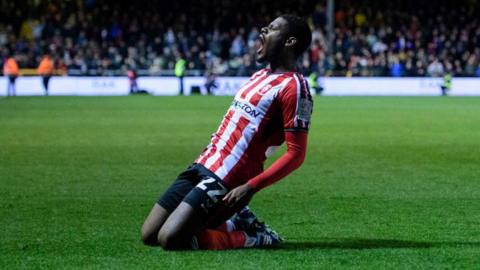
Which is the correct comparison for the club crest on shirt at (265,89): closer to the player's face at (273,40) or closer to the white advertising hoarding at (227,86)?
the player's face at (273,40)

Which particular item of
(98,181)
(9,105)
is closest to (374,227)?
(98,181)

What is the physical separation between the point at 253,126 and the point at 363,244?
123 cm

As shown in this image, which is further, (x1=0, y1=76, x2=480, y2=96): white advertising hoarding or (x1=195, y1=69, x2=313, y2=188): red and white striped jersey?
(x1=0, y1=76, x2=480, y2=96): white advertising hoarding

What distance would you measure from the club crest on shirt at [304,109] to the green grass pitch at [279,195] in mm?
950

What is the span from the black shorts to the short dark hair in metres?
1.09

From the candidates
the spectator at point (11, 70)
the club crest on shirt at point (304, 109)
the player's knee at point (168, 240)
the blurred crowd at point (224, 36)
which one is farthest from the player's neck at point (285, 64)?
the blurred crowd at point (224, 36)

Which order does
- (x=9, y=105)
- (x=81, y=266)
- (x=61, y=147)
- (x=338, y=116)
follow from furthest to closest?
1. (x=9, y=105)
2. (x=338, y=116)
3. (x=61, y=147)
4. (x=81, y=266)

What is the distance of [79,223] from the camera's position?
8.96 metres

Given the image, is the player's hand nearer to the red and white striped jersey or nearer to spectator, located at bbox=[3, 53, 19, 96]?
the red and white striped jersey

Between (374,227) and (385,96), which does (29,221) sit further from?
(385,96)

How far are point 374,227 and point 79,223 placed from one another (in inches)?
97.0

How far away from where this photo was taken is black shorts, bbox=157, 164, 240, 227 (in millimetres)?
7449

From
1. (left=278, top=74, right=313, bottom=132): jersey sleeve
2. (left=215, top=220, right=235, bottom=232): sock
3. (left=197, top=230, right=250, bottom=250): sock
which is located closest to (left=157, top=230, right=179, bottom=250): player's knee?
(left=197, top=230, right=250, bottom=250): sock

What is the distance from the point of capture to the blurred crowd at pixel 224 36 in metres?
43.1
